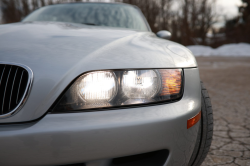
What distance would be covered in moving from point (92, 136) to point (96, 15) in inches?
67.4

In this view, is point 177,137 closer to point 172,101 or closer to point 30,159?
point 172,101

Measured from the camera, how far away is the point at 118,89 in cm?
96

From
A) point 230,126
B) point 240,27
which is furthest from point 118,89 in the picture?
point 240,27

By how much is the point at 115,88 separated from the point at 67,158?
36 cm

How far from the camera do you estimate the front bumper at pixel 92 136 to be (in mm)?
787

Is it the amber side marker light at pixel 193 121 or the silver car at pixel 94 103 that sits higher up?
the silver car at pixel 94 103

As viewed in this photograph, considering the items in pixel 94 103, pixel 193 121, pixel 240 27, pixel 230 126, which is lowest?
pixel 240 27

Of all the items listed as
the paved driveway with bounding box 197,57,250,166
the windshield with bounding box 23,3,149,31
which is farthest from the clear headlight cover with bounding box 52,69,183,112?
the windshield with bounding box 23,3,149,31

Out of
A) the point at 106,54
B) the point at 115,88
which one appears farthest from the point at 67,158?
the point at 106,54

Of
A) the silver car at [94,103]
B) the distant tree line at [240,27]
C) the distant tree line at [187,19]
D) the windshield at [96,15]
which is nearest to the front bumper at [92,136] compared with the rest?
the silver car at [94,103]

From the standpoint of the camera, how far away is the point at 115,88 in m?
0.96

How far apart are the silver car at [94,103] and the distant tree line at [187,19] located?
19.0m

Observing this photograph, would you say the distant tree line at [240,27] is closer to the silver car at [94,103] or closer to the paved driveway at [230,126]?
the paved driveway at [230,126]

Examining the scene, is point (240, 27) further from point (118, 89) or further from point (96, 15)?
point (118, 89)
